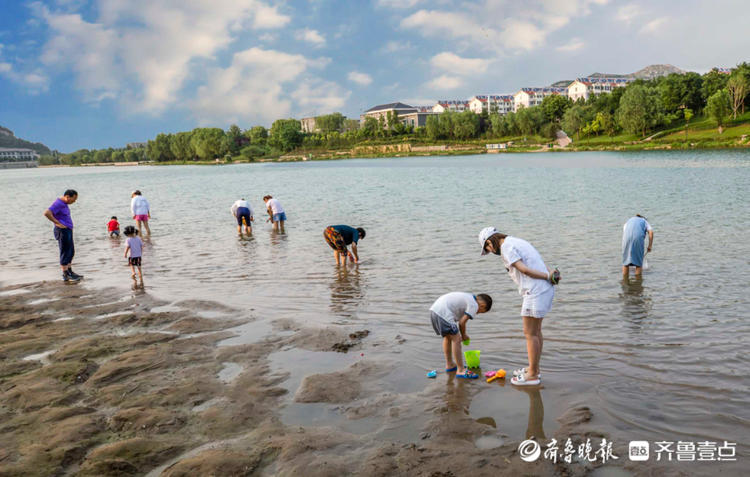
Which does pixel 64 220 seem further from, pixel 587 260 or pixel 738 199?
pixel 738 199

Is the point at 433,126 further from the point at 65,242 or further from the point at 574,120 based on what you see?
the point at 65,242

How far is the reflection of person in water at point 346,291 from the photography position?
11656mm

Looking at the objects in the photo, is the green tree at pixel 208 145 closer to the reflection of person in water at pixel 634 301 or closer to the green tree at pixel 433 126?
the green tree at pixel 433 126

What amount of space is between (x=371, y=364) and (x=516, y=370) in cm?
228

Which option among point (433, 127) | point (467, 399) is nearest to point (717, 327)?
point (467, 399)

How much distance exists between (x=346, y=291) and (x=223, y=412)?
6699 millimetres

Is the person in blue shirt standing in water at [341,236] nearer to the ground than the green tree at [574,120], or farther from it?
nearer to the ground

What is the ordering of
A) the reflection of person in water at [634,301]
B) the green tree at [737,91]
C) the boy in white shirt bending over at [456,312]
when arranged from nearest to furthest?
the boy in white shirt bending over at [456,312] < the reflection of person in water at [634,301] < the green tree at [737,91]

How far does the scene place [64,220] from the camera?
14195mm

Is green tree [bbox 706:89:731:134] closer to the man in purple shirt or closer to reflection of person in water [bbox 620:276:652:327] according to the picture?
reflection of person in water [bbox 620:276:652:327]

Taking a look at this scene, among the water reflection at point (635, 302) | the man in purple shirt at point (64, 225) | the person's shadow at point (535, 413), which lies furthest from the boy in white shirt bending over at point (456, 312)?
the man in purple shirt at point (64, 225)

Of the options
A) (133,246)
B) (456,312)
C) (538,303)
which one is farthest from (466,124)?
(538,303)

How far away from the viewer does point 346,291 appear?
1301cm

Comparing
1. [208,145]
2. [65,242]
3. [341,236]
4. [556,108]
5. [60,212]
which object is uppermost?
[208,145]
